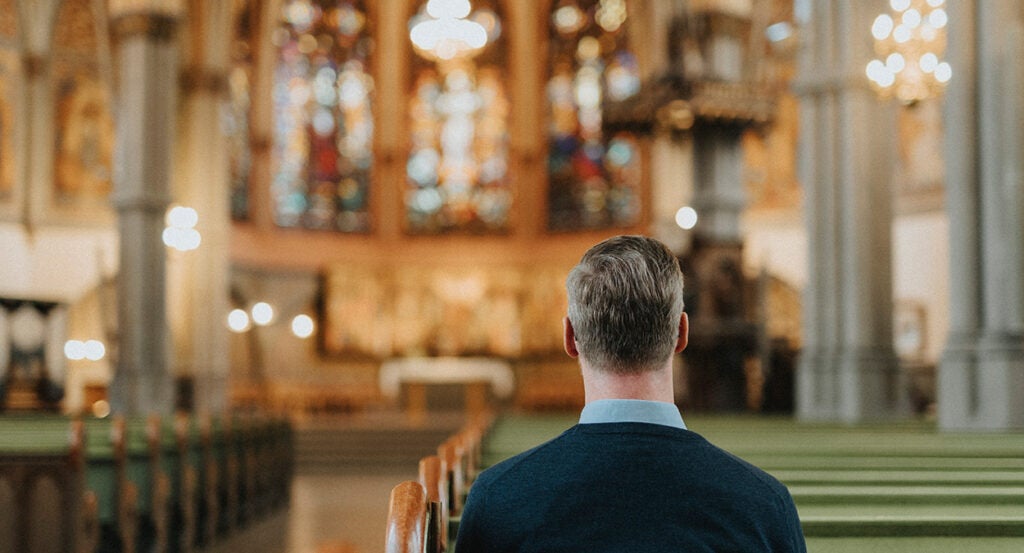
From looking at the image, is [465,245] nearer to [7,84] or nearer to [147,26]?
[7,84]

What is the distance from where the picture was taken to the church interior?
789cm

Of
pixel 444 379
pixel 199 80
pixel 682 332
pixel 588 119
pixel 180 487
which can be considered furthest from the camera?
pixel 588 119

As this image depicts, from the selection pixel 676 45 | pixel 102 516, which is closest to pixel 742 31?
pixel 676 45

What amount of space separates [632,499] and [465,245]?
23.9 m

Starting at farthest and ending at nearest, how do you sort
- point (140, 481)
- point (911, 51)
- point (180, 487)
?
1. point (911, 51)
2. point (180, 487)
3. point (140, 481)

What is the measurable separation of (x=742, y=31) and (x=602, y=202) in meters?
7.20

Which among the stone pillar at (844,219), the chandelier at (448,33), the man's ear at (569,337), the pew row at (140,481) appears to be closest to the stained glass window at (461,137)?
the chandelier at (448,33)

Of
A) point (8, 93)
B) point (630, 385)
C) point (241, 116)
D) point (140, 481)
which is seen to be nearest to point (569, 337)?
point (630, 385)

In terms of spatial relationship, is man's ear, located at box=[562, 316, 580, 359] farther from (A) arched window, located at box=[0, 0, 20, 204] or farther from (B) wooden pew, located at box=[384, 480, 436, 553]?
(A) arched window, located at box=[0, 0, 20, 204]

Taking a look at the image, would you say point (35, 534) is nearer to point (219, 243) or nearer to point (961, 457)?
point (961, 457)

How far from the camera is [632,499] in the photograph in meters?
1.79

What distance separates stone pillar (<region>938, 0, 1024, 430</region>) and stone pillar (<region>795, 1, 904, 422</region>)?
10.8 feet

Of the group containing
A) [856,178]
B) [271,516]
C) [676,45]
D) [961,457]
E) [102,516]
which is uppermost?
[676,45]

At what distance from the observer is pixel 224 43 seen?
65.7 feet
